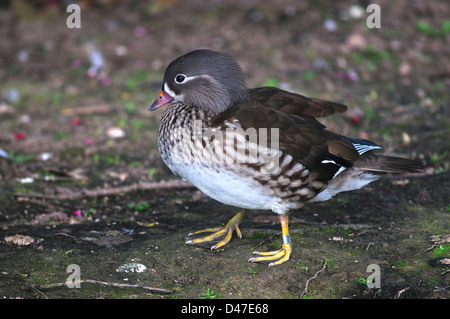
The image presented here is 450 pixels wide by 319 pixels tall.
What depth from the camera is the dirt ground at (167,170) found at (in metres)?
4.02

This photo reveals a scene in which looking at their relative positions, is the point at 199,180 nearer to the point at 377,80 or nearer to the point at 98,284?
the point at 98,284

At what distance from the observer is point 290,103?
4586 mm

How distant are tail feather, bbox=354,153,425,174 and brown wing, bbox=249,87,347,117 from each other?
1.54ft

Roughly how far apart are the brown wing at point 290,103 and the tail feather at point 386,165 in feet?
1.54

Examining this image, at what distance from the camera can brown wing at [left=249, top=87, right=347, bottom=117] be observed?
14.9 ft

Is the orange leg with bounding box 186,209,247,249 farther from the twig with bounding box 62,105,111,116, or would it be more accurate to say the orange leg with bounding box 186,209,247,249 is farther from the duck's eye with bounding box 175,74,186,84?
the twig with bounding box 62,105,111,116

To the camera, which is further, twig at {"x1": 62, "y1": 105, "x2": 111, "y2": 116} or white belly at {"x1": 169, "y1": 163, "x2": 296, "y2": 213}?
twig at {"x1": 62, "y1": 105, "x2": 111, "y2": 116}

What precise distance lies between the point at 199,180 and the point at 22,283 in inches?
52.3

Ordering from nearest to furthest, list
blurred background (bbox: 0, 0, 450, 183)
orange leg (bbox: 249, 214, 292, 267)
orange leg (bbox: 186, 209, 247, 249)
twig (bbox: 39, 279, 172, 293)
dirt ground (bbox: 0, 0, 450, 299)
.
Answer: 1. twig (bbox: 39, 279, 172, 293)
2. dirt ground (bbox: 0, 0, 450, 299)
3. orange leg (bbox: 249, 214, 292, 267)
4. orange leg (bbox: 186, 209, 247, 249)
5. blurred background (bbox: 0, 0, 450, 183)

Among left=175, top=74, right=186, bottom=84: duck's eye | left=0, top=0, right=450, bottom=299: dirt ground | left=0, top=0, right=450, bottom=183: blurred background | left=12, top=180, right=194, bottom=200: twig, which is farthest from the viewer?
left=0, top=0, right=450, bottom=183: blurred background

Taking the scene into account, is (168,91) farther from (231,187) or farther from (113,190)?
(113,190)

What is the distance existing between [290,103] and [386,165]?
859mm

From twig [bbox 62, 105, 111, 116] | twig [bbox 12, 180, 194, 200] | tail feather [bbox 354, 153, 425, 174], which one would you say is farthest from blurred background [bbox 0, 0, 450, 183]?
tail feather [bbox 354, 153, 425, 174]

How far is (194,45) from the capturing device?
8.45 metres
